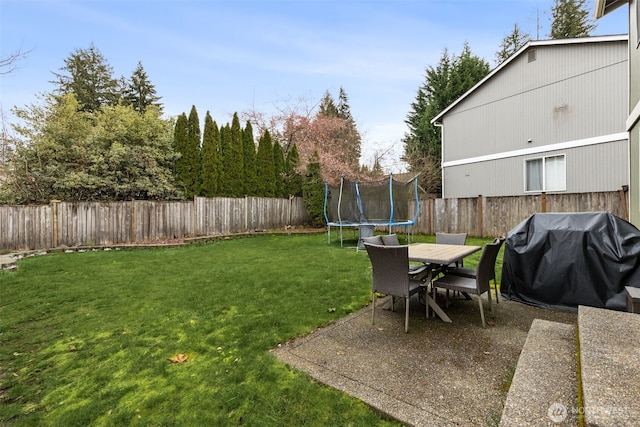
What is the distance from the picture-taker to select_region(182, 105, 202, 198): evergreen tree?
11406 mm

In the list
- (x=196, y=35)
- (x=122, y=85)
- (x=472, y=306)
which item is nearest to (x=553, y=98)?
(x=472, y=306)

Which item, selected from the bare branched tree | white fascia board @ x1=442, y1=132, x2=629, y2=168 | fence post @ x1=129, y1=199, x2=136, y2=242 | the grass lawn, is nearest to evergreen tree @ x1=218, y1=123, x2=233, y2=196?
fence post @ x1=129, y1=199, x2=136, y2=242

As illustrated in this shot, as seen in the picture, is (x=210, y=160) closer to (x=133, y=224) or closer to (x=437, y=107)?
(x=133, y=224)

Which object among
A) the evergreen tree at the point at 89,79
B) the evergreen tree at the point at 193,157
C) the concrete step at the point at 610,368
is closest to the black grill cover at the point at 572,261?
the concrete step at the point at 610,368

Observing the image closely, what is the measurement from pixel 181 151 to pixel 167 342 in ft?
33.0

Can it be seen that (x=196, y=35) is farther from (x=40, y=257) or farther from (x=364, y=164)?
(x=364, y=164)

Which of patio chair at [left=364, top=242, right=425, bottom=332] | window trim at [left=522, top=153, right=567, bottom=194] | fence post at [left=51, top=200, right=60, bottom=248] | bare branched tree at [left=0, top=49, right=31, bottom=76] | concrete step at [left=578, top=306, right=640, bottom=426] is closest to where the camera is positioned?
concrete step at [left=578, top=306, right=640, bottom=426]

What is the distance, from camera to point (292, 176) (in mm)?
14148

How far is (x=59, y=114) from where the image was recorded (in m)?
10.7

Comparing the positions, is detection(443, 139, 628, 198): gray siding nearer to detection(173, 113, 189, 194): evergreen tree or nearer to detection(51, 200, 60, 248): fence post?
detection(173, 113, 189, 194): evergreen tree

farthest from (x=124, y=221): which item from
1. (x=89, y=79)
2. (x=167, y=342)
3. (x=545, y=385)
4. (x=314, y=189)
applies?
(x=89, y=79)

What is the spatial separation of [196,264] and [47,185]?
25.3ft

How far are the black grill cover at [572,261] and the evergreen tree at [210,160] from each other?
407 inches

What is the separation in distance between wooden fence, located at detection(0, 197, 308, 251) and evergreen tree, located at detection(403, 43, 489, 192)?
1108 cm
